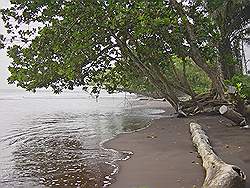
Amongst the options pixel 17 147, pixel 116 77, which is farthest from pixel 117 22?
pixel 116 77

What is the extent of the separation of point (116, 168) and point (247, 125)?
20.3ft

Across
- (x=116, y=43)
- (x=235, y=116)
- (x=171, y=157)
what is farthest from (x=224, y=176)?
(x=116, y=43)

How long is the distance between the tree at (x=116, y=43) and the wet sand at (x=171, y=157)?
4.22 m

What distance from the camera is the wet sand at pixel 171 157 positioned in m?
7.07

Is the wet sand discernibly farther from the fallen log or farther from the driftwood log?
the driftwood log

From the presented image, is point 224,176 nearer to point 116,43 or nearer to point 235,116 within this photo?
point 235,116

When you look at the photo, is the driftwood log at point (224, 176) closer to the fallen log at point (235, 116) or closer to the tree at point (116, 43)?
the fallen log at point (235, 116)

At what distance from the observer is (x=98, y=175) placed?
8195mm

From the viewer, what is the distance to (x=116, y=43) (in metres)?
18.4

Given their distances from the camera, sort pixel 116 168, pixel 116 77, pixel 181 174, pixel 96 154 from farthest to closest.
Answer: pixel 116 77 < pixel 96 154 < pixel 116 168 < pixel 181 174

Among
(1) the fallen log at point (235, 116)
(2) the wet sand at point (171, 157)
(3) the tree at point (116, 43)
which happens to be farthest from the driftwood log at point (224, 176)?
(3) the tree at point (116, 43)

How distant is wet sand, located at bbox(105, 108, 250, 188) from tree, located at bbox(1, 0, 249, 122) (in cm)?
422

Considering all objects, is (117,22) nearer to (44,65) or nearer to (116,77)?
(44,65)

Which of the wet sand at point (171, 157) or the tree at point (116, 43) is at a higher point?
the tree at point (116, 43)
